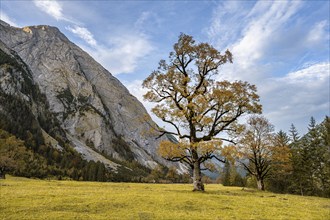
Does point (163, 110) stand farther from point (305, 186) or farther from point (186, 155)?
point (305, 186)

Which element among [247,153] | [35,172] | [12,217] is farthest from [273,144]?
[35,172]

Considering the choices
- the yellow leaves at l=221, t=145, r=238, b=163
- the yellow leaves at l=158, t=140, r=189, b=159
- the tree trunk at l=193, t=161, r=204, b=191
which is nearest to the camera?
the yellow leaves at l=221, t=145, r=238, b=163

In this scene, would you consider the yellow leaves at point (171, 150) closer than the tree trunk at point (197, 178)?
No

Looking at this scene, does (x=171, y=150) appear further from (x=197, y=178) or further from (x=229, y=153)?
(x=229, y=153)

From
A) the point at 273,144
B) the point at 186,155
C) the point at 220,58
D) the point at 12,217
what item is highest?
the point at 220,58

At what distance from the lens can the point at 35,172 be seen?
16675 cm

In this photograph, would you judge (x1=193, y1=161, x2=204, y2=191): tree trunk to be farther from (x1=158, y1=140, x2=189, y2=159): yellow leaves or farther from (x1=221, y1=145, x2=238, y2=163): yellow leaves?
(x1=221, y1=145, x2=238, y2=163): yellow leaves

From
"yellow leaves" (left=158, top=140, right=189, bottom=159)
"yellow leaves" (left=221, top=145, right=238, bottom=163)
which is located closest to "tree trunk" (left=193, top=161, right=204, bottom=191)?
"yellow leaves" (left=158, top=140, right=189, bottom=159)

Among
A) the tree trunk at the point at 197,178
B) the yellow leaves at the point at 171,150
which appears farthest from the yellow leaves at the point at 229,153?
the yellow leaves at the point at 171,150

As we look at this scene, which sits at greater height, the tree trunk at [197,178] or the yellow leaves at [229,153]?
the yellow leaves at [229,153]

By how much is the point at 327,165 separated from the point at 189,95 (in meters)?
49.8

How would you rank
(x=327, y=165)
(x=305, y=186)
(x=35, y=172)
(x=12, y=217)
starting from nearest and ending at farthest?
(x=12, y=217), (x=327, y=165), (x=305, y=186), (x=35, y=172)

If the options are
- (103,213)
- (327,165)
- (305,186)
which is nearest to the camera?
(103,213)

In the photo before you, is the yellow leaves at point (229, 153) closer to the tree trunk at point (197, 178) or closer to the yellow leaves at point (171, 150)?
the tree trunk at point (197, 178)
